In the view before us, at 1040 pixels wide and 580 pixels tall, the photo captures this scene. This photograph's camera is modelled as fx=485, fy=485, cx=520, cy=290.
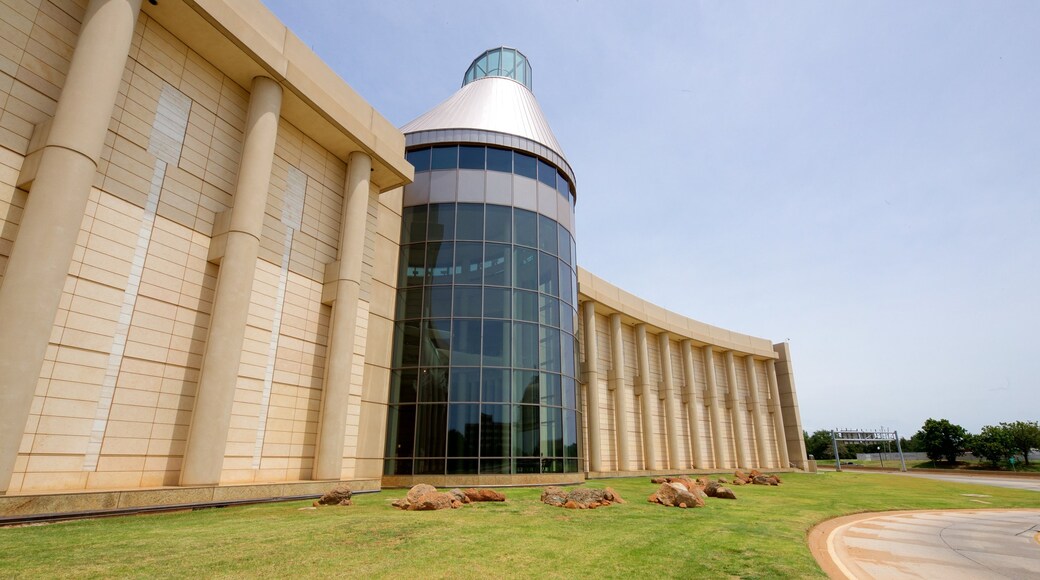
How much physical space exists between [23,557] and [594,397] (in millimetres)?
27844

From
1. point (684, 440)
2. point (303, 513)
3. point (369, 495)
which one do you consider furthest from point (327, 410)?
point (684, 440)

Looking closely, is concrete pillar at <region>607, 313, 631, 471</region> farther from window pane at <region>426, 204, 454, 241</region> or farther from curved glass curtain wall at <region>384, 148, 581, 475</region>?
window pane at <region>426, 204, 454, 241</region>

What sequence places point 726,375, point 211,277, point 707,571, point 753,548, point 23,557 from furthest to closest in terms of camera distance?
point 726,375
point 211,277
point 753,548
point 707,571
point 23,557

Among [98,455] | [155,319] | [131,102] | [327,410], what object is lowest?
[98,455]

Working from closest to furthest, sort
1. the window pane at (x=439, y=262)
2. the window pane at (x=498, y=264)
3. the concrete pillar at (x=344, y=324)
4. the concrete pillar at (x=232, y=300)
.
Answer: the concrete pillar at (x=232, y=300), the concrete pillar at (x=344, y=324), the window pane at (x=439, y=262), the window pane at (x=498, y=264)

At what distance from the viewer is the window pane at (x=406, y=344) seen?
21.3 meters

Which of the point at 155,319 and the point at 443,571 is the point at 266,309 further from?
the point at 443,571

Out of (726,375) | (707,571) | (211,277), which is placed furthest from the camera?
(726,375)

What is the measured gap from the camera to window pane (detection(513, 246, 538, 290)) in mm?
22828

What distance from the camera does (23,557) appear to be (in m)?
6.68

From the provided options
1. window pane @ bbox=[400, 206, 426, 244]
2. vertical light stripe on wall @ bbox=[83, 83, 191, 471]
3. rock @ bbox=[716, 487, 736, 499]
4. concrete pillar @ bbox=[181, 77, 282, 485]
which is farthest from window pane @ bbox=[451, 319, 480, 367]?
vertical light stripe on wall @ bbox=[83, 83, 191, 471]

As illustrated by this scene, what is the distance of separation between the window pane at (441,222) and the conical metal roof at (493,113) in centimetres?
454

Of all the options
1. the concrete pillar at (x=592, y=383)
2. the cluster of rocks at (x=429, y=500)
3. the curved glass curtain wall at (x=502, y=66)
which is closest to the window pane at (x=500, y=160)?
the curved glass curtain wall at (x=502, y=66)

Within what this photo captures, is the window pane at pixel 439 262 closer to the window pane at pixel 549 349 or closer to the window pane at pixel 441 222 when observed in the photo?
the window pane at pixel 441 222
